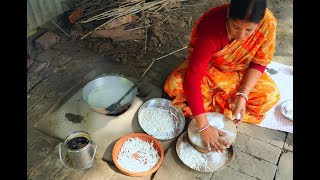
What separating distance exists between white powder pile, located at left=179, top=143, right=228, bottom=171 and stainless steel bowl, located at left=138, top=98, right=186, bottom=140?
0.23m

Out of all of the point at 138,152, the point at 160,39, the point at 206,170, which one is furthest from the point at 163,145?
the point at 160,39

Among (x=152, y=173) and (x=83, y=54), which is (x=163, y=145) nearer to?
(x=152, y=173)

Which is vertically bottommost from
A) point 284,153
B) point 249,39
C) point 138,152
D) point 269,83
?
point 284,153

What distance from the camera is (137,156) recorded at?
2666mm

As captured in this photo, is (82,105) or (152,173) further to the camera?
(82,105)

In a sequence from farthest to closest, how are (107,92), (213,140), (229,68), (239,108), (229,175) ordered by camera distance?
(107,92) → (229,68) → (239,108) → (229,175) → (213,140)

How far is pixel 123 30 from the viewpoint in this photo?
161 inches

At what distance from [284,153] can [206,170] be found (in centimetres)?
75

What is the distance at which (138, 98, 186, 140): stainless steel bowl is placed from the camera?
2863 mm

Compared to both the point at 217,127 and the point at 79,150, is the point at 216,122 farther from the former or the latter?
the point at 79,150

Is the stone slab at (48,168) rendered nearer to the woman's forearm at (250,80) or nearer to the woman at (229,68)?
the woman at (229,68)

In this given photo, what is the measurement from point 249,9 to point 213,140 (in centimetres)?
101

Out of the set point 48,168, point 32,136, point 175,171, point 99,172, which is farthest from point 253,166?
point 32,136

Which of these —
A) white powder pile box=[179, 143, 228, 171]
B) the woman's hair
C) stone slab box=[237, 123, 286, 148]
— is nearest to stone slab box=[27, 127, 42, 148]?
white powder pile box=[179, 143, 228, 171]
